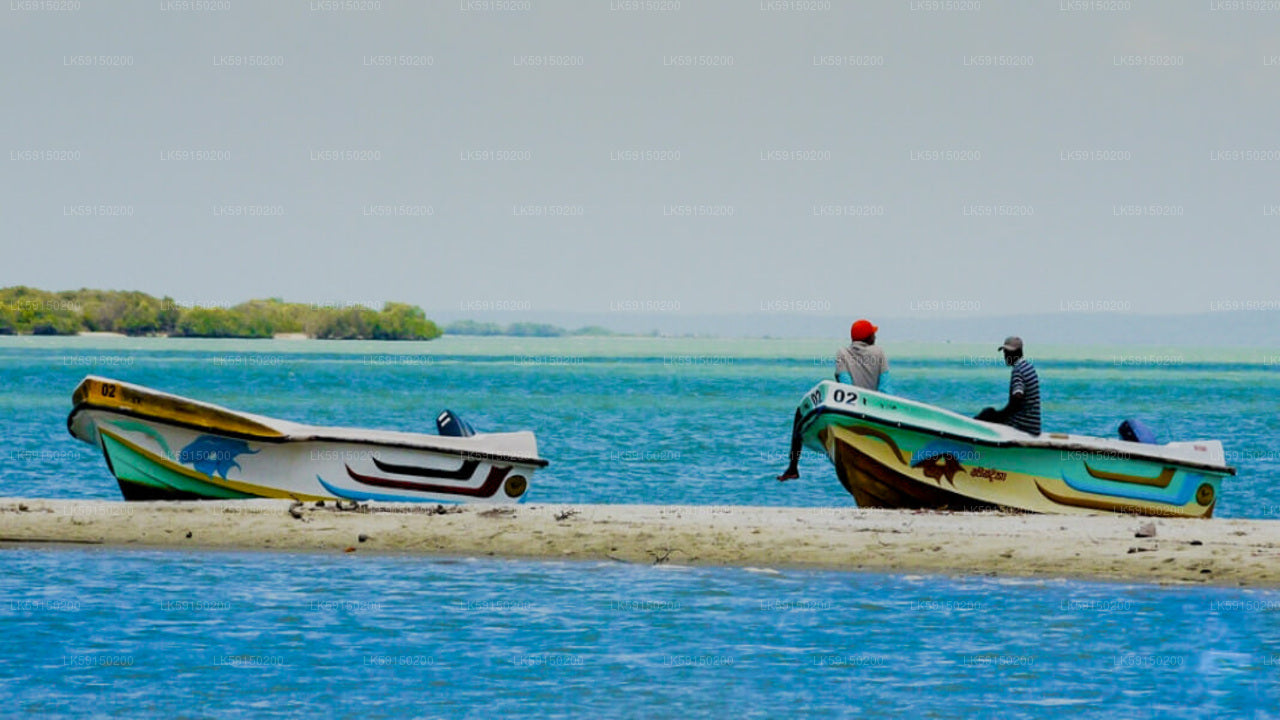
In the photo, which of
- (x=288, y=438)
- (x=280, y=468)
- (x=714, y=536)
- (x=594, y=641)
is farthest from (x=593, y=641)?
(x=280, y=468)

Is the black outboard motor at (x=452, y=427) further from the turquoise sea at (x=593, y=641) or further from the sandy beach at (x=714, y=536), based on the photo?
the turquoise sea at (x=593, y=641)

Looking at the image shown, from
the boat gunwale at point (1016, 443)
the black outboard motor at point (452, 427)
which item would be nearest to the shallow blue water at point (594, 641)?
the boat gunwale at point (1016, 443)

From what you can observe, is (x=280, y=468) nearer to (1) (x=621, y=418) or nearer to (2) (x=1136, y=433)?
(2) (x=1136, y=433)

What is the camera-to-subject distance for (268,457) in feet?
53.2

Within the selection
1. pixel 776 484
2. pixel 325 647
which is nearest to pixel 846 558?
pixel 325 647

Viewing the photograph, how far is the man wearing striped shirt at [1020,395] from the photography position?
15.7 m

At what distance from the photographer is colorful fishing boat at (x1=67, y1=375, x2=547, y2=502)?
1599 cm

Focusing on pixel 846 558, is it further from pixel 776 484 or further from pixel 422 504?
pixel 776 484

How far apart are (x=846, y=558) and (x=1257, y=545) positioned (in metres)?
3.29

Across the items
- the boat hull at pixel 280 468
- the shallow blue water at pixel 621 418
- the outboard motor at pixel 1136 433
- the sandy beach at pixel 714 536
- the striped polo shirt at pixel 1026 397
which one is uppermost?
the striped polo shirt at pixel 1026 397

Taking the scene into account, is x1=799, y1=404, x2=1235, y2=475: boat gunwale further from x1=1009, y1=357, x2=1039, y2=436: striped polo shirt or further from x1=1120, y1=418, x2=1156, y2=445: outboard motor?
x1=1120, y1=418, x2=1156, y2=445: outboard motor

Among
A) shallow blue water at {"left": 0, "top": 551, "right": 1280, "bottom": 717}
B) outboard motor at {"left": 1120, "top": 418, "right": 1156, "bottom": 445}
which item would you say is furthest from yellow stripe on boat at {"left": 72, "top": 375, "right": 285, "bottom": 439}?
outboard motor at {"left": 1120, "top": 418, "right": 1156, "bottom": 445}

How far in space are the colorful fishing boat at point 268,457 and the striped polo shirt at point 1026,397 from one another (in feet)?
14.6

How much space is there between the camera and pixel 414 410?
219 ft
